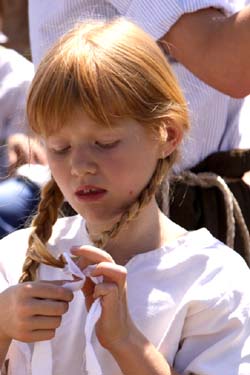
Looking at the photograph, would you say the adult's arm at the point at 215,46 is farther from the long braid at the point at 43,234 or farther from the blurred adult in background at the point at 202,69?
the long braid at the point at 43,234

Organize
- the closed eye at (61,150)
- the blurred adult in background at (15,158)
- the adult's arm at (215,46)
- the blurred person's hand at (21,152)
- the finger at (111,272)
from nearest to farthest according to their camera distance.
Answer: the finger at (111,272)
the closed eye at (61,150)
the adult's arm at (215,46)
the blurred adult in background at (15,158)
the blurred person's hand at (21,152)

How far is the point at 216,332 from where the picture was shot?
1.79 m

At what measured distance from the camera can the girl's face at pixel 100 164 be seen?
1.72 meters

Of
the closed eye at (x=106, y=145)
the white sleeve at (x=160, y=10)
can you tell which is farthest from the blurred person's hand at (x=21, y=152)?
the closed eye at (x=106, y=145)

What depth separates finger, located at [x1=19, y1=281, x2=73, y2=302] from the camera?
1.66 metres

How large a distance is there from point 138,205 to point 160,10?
48 centimetres

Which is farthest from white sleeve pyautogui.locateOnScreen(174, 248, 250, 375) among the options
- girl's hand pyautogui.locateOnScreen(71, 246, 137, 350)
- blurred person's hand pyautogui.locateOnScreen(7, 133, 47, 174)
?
blurred person's hand pyautogui.locateOnScreen(7, 133, 47, 174)

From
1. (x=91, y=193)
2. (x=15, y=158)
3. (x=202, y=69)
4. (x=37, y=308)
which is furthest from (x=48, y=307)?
(x=15, y=158)

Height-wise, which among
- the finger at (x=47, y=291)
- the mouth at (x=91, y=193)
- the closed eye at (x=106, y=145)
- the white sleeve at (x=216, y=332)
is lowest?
the white sleeve at (x=216, y=332)

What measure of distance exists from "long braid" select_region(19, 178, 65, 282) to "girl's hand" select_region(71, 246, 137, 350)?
11cm

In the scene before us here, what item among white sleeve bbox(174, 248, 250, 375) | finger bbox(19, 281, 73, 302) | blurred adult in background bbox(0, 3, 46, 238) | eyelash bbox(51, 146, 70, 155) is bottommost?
blurred adult in background bbox(0, 3, 46, 238)

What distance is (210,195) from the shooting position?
88.3 inches

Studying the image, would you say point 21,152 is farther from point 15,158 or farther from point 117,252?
point 117,252

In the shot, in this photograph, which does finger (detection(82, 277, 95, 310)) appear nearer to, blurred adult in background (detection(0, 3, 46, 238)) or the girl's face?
the girl's face
